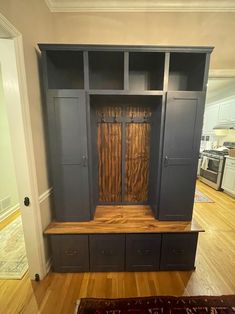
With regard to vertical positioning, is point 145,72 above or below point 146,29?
below

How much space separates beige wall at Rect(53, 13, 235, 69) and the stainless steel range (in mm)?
2920

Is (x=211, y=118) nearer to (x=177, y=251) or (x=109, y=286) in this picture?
(x=177, y=251)

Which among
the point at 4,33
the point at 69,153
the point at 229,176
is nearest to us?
the point at 4,33

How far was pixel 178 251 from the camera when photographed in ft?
5.17

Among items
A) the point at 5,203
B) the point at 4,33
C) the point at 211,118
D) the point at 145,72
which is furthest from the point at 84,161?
the point at 211,118

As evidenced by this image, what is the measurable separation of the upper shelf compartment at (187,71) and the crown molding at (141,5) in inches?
24.7

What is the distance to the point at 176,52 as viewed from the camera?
1400mm

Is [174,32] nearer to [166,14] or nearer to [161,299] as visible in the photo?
[166,14]

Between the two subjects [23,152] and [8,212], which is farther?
[8,212]

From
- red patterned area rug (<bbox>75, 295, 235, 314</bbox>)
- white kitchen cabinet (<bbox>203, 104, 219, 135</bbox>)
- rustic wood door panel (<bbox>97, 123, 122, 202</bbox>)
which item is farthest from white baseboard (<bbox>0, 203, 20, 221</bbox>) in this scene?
white kitchen cabinet (<bbox>203, 104, 219, 135</bbox>)

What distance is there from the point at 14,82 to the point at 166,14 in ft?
5.96

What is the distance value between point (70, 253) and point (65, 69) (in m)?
2.01

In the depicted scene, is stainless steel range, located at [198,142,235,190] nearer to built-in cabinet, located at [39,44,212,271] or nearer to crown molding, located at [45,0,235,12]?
built-in cabinet, located at [39,44,212,271]

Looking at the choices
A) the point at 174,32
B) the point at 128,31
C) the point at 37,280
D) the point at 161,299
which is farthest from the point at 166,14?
the point at 37,280
